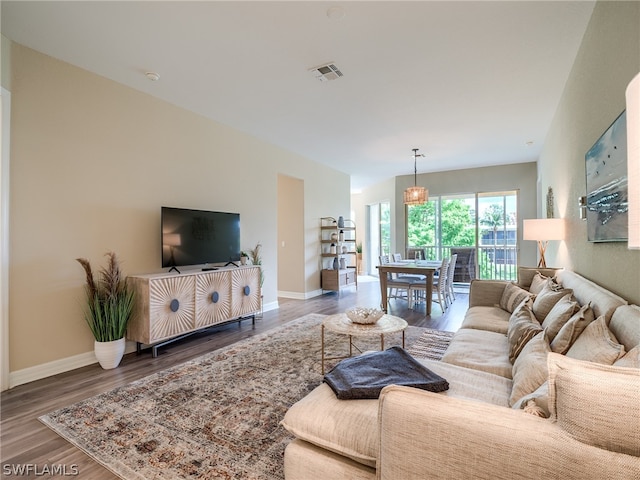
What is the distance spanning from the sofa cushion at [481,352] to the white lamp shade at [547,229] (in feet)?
5.43

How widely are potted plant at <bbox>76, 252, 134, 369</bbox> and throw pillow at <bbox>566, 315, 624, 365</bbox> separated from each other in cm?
351

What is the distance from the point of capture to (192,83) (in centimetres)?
338

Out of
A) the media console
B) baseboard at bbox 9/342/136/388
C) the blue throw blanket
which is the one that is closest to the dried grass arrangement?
the media console

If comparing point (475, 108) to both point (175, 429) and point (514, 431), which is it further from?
point (175, 429)

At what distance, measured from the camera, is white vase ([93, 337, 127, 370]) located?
2980 mm

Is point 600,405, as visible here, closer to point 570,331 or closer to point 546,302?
point 570,331

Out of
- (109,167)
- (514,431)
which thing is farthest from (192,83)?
(514,431)

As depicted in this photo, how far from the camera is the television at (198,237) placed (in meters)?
3.67

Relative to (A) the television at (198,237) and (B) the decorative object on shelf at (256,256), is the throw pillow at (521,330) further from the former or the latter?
(B) the decorative object on shelf at (256,256)

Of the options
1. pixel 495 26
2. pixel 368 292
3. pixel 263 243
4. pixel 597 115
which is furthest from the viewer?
pixel 368 292

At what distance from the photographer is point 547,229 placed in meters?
3.54

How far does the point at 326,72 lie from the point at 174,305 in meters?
2.92

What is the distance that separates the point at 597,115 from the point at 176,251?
411 centimetres

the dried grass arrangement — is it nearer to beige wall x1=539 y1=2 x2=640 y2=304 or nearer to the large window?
beige wall x1=539 y1=2 x2=640 y2=304
